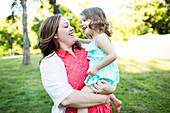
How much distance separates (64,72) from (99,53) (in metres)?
0.47

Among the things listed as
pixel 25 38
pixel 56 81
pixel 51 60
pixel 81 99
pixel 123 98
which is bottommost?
pixel 123 98

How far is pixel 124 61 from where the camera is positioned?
1237 centimetres

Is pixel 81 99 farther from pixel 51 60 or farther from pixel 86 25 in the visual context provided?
pixel 86 25

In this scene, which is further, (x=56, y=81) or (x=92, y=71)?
(x=92, y=71)

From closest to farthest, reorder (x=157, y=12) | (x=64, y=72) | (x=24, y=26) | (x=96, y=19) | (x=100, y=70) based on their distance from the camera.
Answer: (x=64, y=72), (x=100, y=70), (x=96, y=19), (x=24, y=26), (x=157, y=12)

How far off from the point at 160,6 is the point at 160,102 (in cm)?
2314

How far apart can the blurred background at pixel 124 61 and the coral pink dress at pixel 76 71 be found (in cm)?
227

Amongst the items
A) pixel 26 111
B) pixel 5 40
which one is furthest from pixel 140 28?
pixel 5 40

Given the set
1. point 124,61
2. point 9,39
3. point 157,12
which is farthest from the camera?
point 9,39

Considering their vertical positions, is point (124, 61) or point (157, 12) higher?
point (157, 12)

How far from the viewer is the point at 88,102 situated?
4.28ft

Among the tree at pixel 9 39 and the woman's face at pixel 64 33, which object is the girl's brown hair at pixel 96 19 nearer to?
the woman's face at pixel 64 33

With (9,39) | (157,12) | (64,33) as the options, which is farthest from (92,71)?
(9,39)

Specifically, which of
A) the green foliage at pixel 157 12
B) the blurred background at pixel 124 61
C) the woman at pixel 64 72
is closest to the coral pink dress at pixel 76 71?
the woman at pixel 64 72
